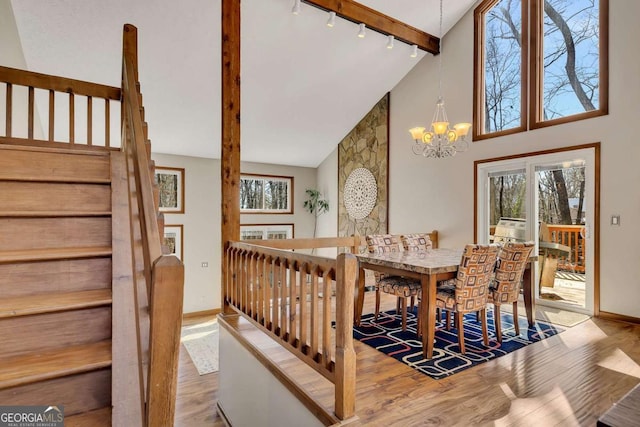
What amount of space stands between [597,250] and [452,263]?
7.21ft

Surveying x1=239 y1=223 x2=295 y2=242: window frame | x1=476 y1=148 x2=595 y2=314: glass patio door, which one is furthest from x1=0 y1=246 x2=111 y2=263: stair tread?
x1=239 y1=223 x2=295 y2=242: window frame

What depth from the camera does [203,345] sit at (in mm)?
5293

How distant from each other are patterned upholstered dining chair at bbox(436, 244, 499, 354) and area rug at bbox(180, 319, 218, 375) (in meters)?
3.12

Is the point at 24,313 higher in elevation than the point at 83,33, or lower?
lower

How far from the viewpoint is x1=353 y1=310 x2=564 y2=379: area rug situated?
249cm

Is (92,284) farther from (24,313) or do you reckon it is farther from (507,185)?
(507,185)

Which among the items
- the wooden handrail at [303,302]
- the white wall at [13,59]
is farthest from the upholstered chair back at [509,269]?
the white wall at [13,59]

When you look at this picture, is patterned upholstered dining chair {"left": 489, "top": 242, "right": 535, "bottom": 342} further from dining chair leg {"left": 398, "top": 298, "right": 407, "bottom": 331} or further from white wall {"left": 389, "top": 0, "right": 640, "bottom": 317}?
white wall {"left": 389, "top": 0, "right": 640, "bottom": 317}

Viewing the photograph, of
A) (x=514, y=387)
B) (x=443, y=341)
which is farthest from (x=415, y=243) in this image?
(x=514, y=387)

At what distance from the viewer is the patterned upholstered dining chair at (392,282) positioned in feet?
10.0

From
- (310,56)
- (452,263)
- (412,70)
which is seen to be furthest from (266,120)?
(452,263)

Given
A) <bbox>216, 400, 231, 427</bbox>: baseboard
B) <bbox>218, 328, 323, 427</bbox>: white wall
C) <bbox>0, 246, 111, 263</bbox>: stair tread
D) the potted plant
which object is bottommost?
<bbox>216, 400, 231, 427</bbox>: baseboard

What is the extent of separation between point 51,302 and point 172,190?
5771 mm

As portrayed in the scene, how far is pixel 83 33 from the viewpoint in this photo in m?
3.94
